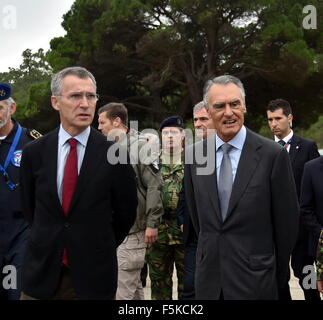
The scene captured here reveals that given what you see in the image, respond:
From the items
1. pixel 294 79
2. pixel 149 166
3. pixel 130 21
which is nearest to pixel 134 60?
pixel 130 21

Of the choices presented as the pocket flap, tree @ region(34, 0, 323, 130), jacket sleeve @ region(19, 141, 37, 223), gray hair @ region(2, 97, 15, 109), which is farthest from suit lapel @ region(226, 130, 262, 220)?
tree @ region(34, 0, 323, 130)

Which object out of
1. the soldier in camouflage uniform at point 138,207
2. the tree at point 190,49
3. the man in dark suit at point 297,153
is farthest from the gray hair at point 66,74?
the tree at point 190,49

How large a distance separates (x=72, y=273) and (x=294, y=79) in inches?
764

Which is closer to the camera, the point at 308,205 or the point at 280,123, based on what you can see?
the point at 308,205

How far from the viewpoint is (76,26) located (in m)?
24.4

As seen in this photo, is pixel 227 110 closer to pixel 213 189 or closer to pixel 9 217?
pixel 213 189

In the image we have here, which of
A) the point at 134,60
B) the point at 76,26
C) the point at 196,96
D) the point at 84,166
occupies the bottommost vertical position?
the point at 84,166

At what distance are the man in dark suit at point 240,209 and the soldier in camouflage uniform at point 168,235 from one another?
204cm

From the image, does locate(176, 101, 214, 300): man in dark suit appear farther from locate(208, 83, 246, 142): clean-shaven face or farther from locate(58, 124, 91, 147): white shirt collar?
locate(58, 124, 91, 147): white shirt collar

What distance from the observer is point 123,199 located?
3.31 m

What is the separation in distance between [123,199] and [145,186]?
2.00m

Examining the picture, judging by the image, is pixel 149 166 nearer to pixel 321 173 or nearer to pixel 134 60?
pixel 321 173

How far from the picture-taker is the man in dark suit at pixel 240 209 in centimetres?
303

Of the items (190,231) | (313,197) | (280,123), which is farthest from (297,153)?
(190,231)
